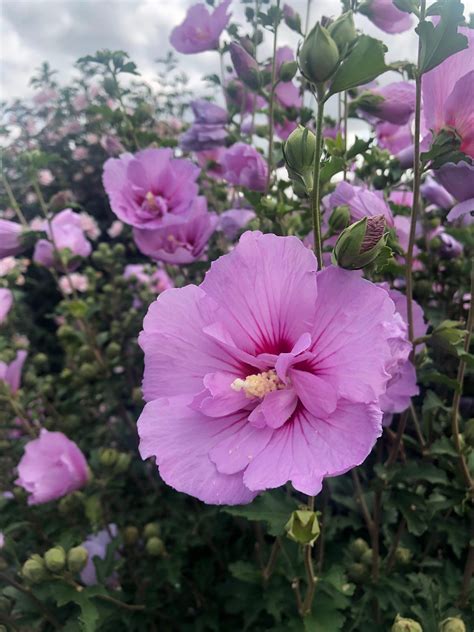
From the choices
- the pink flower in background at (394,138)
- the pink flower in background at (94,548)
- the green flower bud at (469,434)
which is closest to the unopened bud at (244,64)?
the pink flower in background at (394,138)

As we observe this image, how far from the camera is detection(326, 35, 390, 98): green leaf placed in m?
0.61

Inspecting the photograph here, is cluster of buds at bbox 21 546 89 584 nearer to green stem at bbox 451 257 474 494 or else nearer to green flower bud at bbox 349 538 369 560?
green flower bud at bbox 349 538 369 560

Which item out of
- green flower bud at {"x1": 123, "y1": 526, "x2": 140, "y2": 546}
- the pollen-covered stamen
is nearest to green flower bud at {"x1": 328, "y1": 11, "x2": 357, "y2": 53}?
the pollen-covered stamen

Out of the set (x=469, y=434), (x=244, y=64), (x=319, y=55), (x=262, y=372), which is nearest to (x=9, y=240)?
(x=244, y=64)

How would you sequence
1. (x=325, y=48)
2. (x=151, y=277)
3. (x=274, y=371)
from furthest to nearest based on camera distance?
(x=151, y=277), (x=274, y=371), (x=325, y=48)

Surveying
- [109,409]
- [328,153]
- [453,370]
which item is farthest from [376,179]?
[109,409]

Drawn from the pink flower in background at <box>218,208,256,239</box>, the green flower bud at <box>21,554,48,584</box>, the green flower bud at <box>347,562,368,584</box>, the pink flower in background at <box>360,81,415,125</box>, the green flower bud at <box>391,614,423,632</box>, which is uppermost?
the pink flower in background at <box>360,81,415,125</box>

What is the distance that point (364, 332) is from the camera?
0.62m

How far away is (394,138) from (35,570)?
4.46 feet

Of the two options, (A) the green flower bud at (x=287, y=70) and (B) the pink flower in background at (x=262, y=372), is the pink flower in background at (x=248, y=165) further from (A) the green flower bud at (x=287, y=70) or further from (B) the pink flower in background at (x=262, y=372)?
(B) the pink flower in background at (x=262, y=372)

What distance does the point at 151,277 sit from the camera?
2.11 metres

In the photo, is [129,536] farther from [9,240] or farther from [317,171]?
[317,171]

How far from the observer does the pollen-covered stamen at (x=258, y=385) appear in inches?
26.8

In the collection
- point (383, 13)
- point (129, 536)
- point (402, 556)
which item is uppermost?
point (383, 13)
